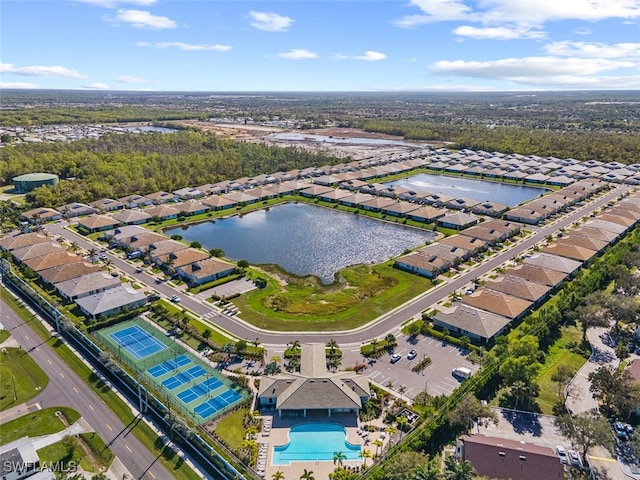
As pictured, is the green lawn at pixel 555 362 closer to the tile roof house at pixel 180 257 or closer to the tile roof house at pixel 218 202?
the tile roof house at pixel 180 257

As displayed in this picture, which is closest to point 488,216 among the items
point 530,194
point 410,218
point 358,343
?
point 410,218

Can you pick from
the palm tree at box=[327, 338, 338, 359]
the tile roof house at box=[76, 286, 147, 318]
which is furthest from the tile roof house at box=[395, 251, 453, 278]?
the tile roof house at box=[76, 286, 147, 318]

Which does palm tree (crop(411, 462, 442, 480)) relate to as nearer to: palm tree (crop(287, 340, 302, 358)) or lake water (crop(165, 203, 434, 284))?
palm tree (crop(287, 340, 302, 358))

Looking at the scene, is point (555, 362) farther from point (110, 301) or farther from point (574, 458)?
point (110, 301)

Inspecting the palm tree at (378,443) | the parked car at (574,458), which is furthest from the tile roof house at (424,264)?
the palm tree at (378,443)

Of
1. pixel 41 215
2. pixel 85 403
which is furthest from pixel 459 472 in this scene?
pixel 41 215
